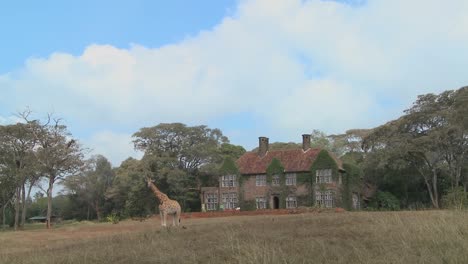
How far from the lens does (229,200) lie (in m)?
68.6

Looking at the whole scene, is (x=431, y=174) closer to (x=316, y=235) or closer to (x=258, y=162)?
(x=258, y=162)

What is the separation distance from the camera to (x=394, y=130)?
193ft

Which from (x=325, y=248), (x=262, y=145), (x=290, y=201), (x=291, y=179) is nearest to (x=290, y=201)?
(x=290, y=201)

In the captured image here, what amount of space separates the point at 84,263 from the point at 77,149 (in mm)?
50186

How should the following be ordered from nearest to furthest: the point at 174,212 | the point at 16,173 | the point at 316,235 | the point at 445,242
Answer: the point at 445,242, the point at 316,235, the point at 174,212, the point at 16,173

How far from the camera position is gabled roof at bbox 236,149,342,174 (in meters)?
64.4

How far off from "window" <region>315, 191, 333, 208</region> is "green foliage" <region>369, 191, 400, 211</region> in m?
5.21

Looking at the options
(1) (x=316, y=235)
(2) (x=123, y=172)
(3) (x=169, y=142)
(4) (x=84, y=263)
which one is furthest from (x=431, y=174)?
(4) (x=84, y=263)

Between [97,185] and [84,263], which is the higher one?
[97,185]

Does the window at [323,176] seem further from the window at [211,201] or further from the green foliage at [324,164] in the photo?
the window at [211,201]

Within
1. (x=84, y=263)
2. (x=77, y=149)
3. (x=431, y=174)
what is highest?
(x=77, y=149)

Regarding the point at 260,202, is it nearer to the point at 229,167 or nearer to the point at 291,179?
the point at 291,179

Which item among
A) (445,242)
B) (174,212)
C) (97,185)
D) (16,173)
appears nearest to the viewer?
(445,242)

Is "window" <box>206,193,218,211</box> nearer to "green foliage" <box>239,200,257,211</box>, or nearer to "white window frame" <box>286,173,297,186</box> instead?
"green foliage" <box>239,200,257,211</box>
